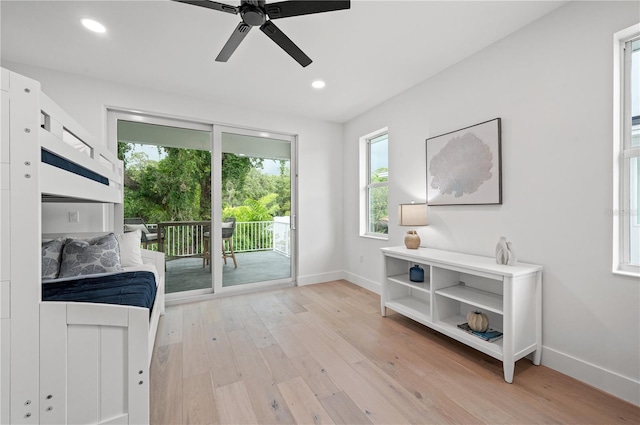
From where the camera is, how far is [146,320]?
1.24 m

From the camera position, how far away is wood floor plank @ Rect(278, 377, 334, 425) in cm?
149

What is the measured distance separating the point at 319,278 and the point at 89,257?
9.43 feet

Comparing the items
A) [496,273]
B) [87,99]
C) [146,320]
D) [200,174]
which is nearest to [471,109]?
[496,273]

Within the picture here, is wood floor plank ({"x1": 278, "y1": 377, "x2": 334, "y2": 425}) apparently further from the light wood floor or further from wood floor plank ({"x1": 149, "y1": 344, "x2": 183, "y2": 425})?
wood floor plank ({"x1": 149, "y1": 344, "x2": 183, "y2": 425})

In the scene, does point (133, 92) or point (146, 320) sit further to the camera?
point (133, 92)

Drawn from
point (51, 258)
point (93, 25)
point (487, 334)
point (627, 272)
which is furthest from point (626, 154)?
point (51, 258)

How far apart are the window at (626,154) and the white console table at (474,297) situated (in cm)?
47

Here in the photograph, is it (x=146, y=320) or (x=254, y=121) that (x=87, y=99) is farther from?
(x=146, y=320)

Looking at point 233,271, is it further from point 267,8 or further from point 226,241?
point 267,8

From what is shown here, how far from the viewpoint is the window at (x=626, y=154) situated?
5.47ft

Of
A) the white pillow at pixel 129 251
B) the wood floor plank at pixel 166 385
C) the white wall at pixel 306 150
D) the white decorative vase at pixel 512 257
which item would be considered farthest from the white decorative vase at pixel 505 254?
the white pillow at pixel 129 251

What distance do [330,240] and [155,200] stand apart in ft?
8.30

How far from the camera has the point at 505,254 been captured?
6.68 feet

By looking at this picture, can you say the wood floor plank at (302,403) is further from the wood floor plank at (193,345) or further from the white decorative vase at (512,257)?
the white decorative vase at (512,257)
